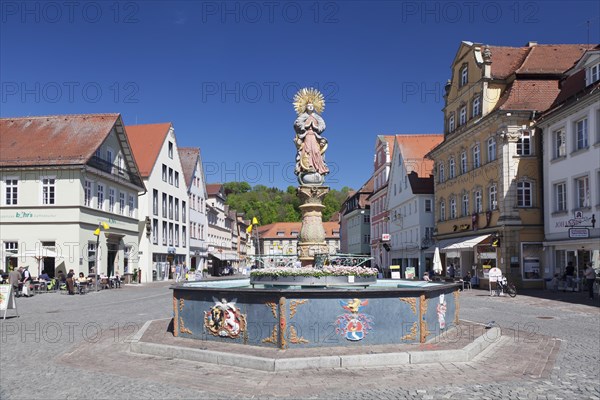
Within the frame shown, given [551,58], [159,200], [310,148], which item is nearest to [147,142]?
[159,200]

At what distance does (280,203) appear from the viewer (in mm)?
138500

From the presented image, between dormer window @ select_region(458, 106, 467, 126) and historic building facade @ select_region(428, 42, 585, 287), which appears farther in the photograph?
dormer window @ select_region(458, 106, 467, 126)

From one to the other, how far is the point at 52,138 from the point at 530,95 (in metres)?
29.3

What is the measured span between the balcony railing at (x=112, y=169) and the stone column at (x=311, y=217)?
22.3 meters

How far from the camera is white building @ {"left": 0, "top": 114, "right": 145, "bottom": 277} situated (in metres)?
37.1

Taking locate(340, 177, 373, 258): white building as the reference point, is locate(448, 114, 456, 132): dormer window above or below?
above

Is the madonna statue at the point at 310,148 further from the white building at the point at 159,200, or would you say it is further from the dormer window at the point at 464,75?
the white building at the point at 159,200

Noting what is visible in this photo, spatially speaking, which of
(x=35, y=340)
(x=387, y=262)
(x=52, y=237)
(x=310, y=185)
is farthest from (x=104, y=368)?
(x=387, y=262)

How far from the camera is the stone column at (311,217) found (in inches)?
759

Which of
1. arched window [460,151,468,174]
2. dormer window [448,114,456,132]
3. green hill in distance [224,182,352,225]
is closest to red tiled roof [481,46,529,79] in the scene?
dormer window [448,114,456,132]

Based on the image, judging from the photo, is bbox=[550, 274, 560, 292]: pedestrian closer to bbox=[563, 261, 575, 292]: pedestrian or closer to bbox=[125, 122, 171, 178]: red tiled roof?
bbox=[563, 261, 575, 292]: pedestrian

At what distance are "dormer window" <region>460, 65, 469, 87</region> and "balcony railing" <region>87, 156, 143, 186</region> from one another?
80.2ft

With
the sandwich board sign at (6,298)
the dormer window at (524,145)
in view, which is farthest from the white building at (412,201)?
the sandwich board sign at (6,298)

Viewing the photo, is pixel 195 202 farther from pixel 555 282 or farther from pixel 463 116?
pixel 555 282
